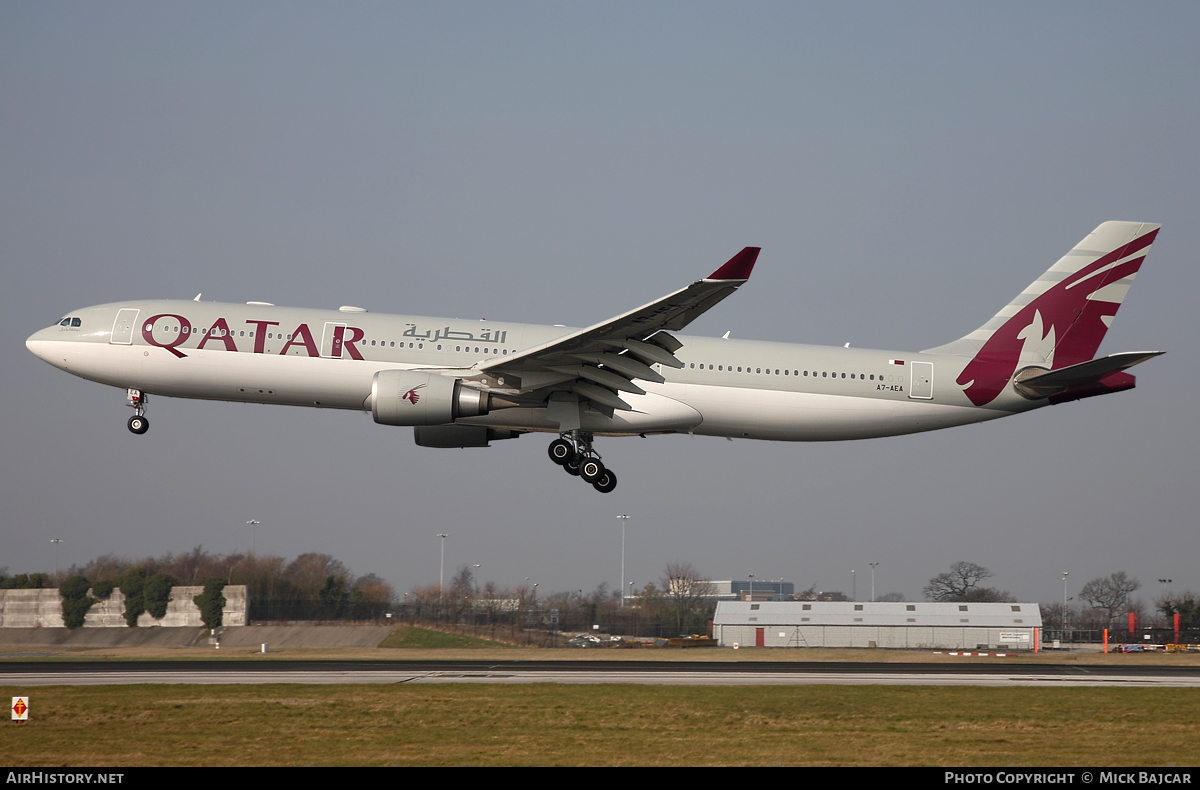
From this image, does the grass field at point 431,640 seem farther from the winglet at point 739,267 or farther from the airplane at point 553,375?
the winglet at point 739,267

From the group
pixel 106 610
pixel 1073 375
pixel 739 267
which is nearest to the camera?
pixel 739 267

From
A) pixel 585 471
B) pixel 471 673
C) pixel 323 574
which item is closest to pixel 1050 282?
pixel 585 471

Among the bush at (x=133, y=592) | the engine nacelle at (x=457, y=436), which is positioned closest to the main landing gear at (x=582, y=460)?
the engine nacelle at (x=457, y=436)

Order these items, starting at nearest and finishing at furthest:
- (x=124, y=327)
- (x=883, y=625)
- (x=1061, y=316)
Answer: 1. (x=124, y=327)
2. (x=1061, y=316)
3. (x=883, y=625)

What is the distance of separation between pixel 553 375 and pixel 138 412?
13.8 m

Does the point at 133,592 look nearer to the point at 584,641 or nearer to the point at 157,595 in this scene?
the point at 157,595

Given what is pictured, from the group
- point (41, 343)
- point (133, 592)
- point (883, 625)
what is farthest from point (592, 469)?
point (133, 592)

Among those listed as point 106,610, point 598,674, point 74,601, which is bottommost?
point 106,610

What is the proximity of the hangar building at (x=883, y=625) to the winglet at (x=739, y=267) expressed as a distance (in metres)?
34.1

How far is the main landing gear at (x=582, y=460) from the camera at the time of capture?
32.5m

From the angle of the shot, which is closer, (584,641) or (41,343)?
(41,343)

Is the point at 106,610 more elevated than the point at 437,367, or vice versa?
the point at 437,367

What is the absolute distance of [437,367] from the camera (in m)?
31.7

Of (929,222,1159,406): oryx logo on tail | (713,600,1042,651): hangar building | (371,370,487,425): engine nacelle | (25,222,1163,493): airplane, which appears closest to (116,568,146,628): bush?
(25,222,1163,493): airplane
